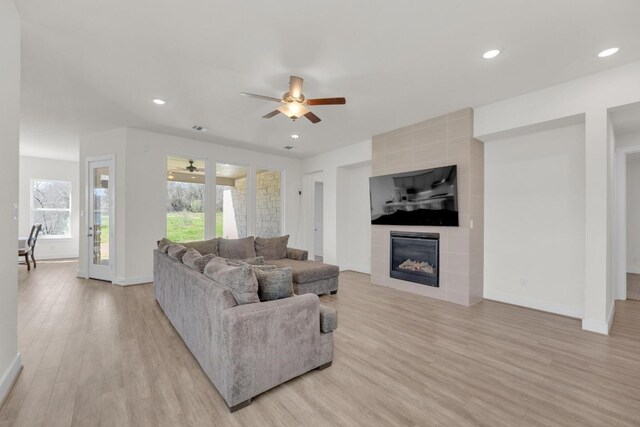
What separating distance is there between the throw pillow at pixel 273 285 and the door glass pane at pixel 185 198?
414 centimetres

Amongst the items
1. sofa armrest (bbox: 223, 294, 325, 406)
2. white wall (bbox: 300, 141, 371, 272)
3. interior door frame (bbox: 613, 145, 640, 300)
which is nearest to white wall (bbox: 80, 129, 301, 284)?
white wall (bbox: 300, 141, 371, 272)

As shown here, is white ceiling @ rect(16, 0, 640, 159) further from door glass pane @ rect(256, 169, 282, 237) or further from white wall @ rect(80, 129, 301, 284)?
door glass pane @ rect(256, 169, 282, 237)

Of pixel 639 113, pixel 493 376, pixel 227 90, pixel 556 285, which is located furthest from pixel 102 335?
pixel 639 113

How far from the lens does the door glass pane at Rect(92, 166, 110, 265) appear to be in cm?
540

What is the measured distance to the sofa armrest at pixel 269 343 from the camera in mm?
1856

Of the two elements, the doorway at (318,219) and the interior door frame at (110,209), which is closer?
the interior door frame at (110,209)

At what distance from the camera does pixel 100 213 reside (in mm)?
5480

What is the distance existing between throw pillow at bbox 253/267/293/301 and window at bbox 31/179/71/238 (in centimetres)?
893

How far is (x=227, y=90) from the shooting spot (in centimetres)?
349

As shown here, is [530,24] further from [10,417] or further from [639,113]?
[10,417]

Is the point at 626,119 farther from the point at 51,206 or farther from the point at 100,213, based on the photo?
the point at 51,206

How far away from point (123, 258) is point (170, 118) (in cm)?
268

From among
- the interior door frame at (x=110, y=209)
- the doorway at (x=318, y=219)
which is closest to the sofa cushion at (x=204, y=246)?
the interior door frame at (x=110, y=209)

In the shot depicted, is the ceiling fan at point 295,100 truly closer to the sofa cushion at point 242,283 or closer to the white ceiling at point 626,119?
the sofa cushion at point 242,283
